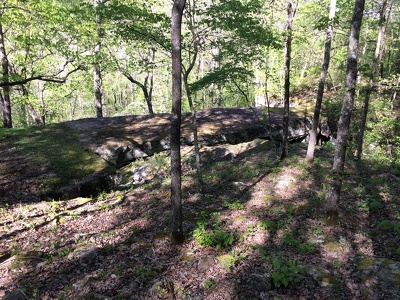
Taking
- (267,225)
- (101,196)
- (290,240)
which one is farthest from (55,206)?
(290,240)

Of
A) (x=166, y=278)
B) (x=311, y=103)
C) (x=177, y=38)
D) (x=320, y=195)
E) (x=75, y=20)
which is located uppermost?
(x=75, y=20)

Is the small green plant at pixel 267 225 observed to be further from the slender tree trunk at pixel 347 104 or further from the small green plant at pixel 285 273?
the slender tree trunk at pixel 347 104

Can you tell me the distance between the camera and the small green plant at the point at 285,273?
218 inches

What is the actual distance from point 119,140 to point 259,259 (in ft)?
43.6

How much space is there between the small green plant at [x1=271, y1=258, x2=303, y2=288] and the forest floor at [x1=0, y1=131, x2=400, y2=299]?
0.02m

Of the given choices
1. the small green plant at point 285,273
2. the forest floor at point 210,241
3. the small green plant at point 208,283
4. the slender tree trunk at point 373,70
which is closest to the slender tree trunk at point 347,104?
the forest floor at point 210,241

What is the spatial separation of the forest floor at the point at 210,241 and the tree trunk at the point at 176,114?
787 millimetres

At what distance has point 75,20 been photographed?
15273 mm

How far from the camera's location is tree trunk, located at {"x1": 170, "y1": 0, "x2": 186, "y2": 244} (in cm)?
661

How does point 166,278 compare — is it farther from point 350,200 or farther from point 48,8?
point 48,8

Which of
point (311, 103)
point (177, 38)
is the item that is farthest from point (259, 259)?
point (311, 103)

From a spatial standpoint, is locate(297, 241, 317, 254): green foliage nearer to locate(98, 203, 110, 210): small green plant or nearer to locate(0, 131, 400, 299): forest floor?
locate(0, 131, 400, 299): forest floor

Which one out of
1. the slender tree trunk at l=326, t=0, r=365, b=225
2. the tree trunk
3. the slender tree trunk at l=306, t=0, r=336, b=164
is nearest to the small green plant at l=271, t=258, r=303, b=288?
the slender tree trunk at l=326, t=0, r=365, b=225

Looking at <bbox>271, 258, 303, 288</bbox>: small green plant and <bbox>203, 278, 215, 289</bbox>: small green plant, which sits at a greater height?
<bbox>271, 258, 303, 288</bbox>: small green plant
